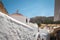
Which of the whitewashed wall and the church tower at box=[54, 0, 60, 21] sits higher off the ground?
the church tower at box=[54, 0, 60, 21]

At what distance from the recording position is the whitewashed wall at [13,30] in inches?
41.7

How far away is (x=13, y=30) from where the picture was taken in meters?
1.12

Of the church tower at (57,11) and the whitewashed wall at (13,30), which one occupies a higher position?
the church tower at (57,11)

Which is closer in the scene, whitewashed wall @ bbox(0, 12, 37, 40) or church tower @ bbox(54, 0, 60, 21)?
whitewashed wall @ bbox(0, 12, 37, 40)

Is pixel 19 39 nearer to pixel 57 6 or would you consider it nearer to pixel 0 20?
pixel 0 20

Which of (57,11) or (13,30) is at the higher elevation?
(57,11)

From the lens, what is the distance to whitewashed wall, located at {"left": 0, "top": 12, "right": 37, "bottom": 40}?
1.06 m

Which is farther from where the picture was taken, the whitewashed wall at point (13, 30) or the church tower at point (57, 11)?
the church tower at point (57, 11)

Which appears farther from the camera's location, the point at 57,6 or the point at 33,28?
the point at 57,6

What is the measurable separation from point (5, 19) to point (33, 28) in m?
0.36

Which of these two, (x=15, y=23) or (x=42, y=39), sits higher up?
(x=15, y=23)

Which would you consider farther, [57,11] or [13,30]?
[57,11]

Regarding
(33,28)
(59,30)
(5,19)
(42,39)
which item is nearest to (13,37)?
(5,19)

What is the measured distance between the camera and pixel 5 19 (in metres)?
1.11
